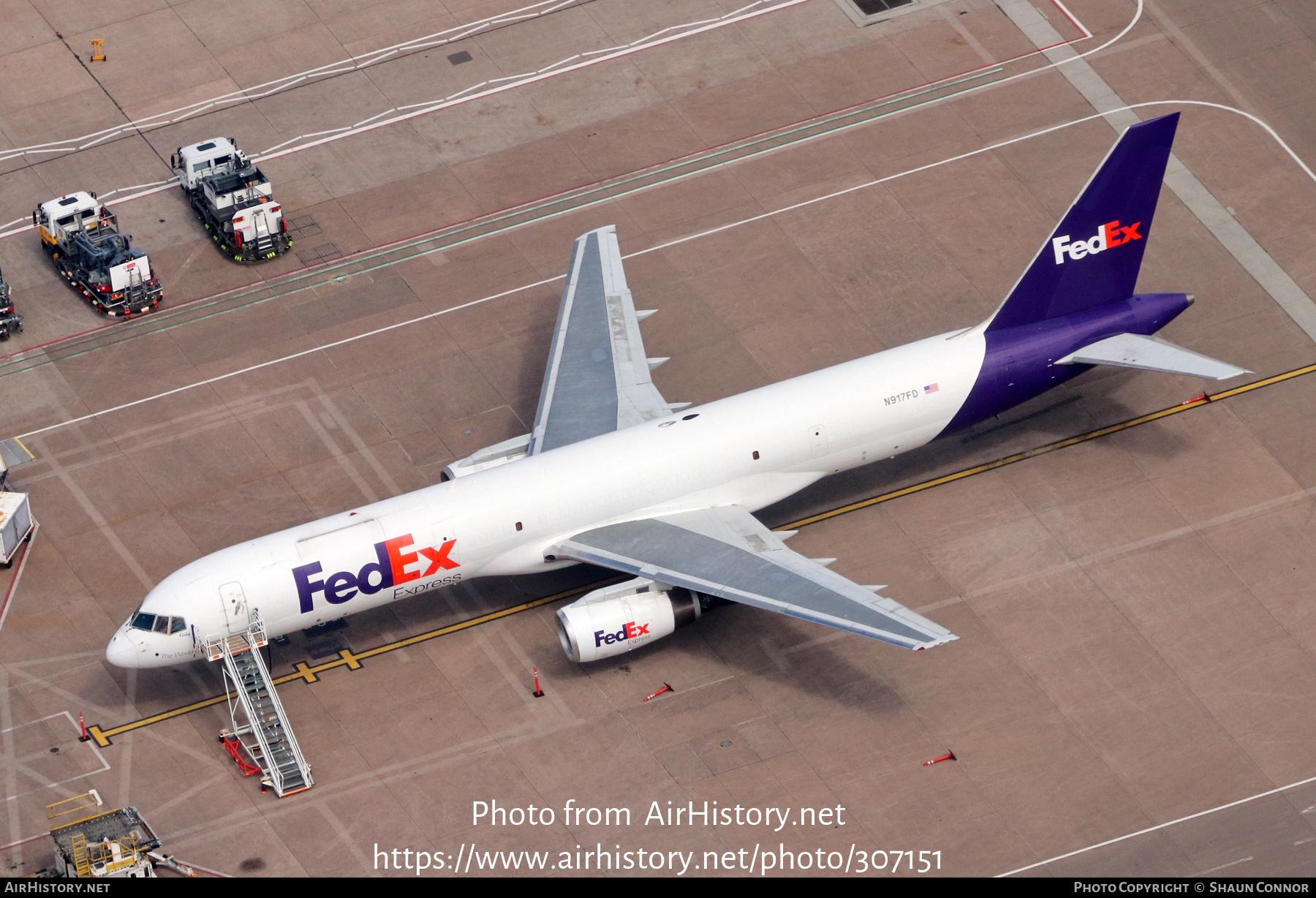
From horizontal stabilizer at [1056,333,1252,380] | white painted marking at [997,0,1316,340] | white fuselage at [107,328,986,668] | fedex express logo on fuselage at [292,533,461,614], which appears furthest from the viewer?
white painted marking at [997,0,1316,340]

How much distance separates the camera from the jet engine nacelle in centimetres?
6938

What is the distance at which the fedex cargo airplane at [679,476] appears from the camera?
68438 millimetres

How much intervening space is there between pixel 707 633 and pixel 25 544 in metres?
24.6

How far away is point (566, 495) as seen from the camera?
71188 millimetres

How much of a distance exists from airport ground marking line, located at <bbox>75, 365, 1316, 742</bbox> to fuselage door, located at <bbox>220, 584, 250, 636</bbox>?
97.7 inches

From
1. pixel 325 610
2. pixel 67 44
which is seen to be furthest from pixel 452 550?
pixel 67 44

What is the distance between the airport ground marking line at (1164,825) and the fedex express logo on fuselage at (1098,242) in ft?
65.2

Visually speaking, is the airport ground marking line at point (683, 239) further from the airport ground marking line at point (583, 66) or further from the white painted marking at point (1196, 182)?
the airport ground marking line at point (583, 66)

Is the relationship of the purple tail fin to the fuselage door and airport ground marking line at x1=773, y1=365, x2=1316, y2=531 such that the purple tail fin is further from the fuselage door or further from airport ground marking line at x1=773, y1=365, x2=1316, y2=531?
the fuselage door

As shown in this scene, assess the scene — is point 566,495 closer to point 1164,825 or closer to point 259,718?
point 259,718

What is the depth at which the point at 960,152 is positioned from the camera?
9069 centimetres

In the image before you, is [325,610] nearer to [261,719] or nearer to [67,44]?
[261,719]

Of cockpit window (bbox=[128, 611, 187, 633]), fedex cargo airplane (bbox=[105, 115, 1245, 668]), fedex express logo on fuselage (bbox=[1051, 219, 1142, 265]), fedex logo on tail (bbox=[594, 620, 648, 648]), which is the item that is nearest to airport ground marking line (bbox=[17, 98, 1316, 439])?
fedex cargo airplane (bbox=[105, 115, 1245, 668])

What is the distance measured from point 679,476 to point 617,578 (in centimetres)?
512
